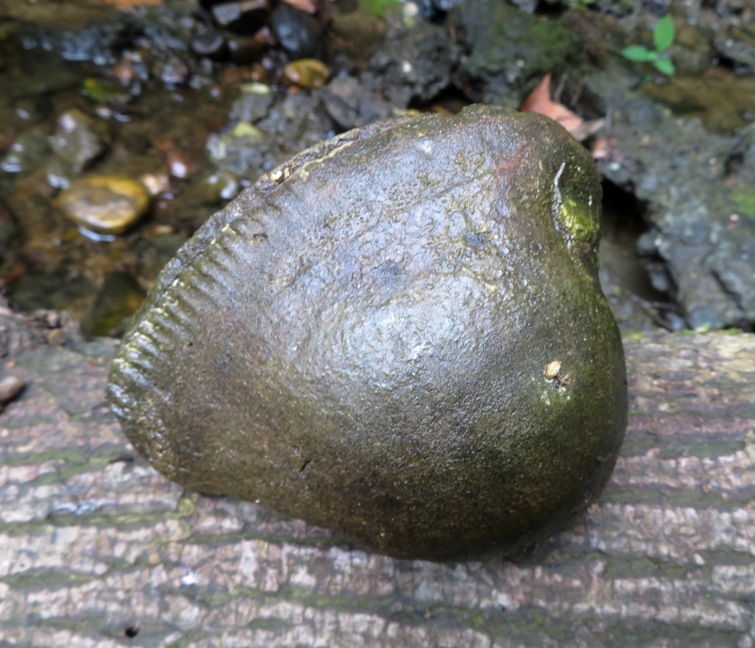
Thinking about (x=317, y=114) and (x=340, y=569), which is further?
(x=317, y=114)

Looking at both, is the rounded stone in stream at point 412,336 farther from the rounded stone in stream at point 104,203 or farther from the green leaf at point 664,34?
the green leaf at point 664,34

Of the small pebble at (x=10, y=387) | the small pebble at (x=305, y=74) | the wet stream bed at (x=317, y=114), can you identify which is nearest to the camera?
the small pebble at (x=10, y=387)

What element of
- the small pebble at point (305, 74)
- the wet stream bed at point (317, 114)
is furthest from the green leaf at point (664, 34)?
the small pebble at point (305, 74)

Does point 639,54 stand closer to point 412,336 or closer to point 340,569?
point 412,336

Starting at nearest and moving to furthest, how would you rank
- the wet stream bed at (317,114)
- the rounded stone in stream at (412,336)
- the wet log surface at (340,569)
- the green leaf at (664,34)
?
the rounded stone in stream at (412,336) < the wet log surface at (340,569) < the wet stream bed at (317,114) < the green leaf at (664,34)

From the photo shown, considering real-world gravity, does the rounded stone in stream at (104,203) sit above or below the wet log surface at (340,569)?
below

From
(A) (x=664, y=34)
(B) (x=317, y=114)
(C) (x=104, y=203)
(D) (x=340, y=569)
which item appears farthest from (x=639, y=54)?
(D) (x=340, y=569)

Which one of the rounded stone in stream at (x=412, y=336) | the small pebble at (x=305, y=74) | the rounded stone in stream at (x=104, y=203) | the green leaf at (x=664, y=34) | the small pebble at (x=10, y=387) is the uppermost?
the green leaf at (x=664, y=34)
